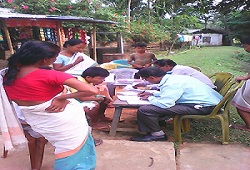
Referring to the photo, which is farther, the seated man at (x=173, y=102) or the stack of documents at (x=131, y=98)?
the stack of documents at (x=131, y=98)

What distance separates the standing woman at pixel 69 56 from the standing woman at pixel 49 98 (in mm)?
2150

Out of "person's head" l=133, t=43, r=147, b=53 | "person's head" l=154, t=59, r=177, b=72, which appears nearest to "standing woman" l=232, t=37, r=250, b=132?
"person's head" l=154, t=59, r=177, b=72

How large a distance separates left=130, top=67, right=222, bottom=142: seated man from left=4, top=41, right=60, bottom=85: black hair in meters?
1.64

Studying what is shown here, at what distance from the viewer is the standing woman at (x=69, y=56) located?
3.97 metres

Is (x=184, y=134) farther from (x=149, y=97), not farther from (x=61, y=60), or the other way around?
(x=61, y=60)

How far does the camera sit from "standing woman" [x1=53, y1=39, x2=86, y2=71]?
3.97 metres

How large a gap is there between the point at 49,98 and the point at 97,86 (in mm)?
1727

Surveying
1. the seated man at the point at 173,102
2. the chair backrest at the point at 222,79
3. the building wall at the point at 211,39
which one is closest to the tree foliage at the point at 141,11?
the chair backrest at the point at 222,79

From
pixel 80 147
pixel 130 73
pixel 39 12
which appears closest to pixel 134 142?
pixel 80 147

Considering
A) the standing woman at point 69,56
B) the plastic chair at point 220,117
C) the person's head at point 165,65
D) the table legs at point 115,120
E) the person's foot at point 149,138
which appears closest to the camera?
the plastic chair at point 220,117

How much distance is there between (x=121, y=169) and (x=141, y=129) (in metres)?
0.74

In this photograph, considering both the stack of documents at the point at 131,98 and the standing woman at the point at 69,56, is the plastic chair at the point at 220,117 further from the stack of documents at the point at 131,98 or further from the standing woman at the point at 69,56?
the standing woman at the point at 69,56

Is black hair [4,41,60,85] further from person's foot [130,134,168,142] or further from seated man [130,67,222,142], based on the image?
person's foot [130,134,168,142]

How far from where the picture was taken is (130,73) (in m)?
5.55
